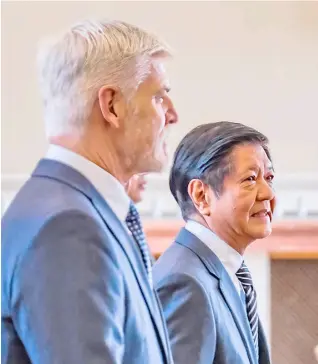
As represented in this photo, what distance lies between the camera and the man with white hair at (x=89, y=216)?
72 cm

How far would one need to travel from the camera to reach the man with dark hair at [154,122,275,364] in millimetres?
1130

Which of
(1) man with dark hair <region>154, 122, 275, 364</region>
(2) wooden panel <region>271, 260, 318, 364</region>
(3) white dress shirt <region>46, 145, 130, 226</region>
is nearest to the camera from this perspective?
(3) white dress shirt <region>46, 145, 130, 226</region>

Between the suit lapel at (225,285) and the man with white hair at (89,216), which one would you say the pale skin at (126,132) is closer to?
the man with white hair at (89,216)

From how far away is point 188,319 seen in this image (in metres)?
1.05

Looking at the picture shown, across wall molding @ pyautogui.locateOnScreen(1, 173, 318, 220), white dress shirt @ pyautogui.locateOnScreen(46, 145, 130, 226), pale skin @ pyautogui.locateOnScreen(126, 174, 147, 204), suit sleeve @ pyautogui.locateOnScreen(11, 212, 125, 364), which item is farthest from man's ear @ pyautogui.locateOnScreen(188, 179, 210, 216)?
wall molding @ pyautogui.locateOnScreen(1, 173, 318, 220)

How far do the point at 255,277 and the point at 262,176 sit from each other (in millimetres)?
745

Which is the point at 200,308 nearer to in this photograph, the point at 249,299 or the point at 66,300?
the point at 249,299

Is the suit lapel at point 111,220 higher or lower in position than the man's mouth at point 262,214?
higher

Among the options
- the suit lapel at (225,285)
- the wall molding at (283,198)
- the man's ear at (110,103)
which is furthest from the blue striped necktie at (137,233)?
the wall molding at (283,198)

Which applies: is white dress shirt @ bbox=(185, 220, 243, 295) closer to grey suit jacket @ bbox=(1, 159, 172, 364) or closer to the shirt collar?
the shirt collar

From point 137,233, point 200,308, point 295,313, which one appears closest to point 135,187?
point 200,308

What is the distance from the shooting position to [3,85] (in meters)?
1.91

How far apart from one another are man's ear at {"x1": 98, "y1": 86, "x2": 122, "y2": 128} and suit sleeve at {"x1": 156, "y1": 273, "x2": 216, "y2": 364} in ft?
1.03

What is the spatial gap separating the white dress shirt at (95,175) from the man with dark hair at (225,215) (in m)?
0.27
